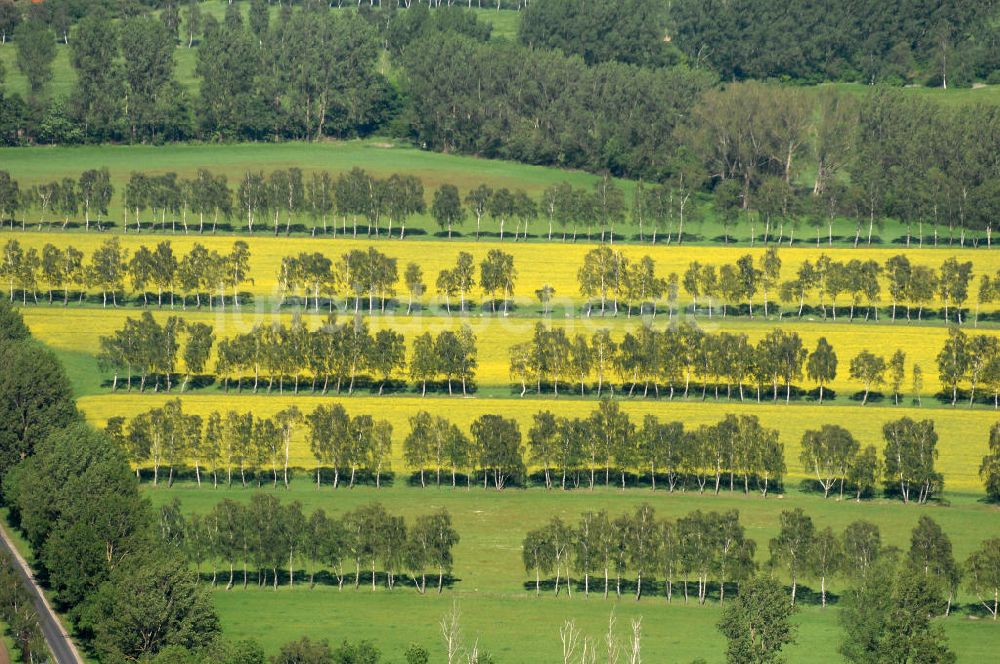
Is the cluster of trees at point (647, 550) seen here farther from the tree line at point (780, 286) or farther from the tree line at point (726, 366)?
the tree line at point (780, 286)

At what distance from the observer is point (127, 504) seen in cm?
12331

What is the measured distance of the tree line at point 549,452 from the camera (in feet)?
463

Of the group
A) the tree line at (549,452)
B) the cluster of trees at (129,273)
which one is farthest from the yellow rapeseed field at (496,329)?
the tree line at (549,452)

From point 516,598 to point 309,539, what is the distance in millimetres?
13774

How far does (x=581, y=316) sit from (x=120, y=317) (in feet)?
132

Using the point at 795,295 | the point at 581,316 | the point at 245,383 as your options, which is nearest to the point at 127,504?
the point at 245,383

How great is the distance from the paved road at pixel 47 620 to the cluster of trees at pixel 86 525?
0.88m

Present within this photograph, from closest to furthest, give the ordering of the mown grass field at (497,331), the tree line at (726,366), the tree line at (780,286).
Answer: the tree line at (726,366) → the mown grass field at (497,331) → the tree line at (780,286)

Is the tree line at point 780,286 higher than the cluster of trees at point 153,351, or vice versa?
the tree line at point 780,286

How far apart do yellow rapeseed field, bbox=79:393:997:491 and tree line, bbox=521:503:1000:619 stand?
22.3 m

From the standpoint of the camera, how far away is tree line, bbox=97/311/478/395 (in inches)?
6284

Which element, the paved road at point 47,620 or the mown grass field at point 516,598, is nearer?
the paved road at point 47,620

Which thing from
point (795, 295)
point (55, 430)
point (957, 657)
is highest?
point (795, 295)

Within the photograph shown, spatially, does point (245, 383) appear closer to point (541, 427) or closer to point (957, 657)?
point (541, 427)
